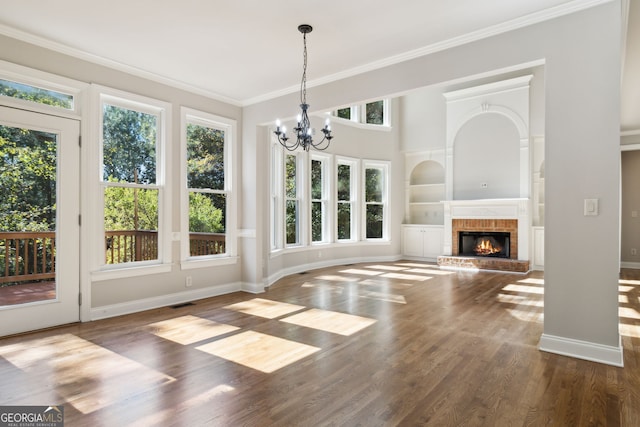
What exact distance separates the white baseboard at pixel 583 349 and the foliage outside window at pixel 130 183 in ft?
14.3

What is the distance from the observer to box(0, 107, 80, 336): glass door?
11.5 ft

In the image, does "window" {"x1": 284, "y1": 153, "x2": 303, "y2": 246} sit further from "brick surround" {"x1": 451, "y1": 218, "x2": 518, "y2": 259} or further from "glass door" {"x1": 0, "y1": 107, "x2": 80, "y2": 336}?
"glass door" {"x1": 0, "y1": 107, "x2": 80, "y2": 336}

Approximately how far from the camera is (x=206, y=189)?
5.27 meters

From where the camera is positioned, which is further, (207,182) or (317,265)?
(317,265)

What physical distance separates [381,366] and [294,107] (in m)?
3.44

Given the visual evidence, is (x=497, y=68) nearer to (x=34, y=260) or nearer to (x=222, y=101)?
(x=222, y=101)

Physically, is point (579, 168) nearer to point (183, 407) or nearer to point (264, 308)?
point (183, 407)

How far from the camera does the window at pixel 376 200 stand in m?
9.12

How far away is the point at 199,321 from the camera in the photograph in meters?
4.05

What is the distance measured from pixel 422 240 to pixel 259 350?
6.78m

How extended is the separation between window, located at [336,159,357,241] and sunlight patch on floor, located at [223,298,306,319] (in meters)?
3.86

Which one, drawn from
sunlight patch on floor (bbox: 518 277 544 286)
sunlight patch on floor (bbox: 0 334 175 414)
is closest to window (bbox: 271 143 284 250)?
sunlight patch on floor (bbox: 0 334 175 414)

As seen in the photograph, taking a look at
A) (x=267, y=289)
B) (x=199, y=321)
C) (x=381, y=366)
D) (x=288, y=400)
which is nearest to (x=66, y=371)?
(x=199, y=321)

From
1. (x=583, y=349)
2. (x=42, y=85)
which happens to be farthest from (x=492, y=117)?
(x=42, y=85)
